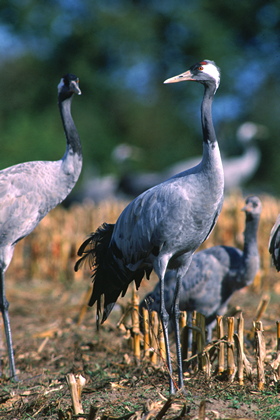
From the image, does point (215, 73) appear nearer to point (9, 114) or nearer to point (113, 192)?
point (113, 192)

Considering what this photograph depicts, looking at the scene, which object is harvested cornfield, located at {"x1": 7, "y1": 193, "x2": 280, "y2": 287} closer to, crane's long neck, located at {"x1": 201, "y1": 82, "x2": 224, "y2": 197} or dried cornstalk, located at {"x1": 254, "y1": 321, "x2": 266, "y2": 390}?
dried cornstalk, located at {"x1": 254, "y1": 321, "x2": 266, "y2": 390}

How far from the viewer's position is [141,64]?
32.9 meters

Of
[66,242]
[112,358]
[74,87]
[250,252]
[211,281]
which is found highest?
[74,87]

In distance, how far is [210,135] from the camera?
390 cm

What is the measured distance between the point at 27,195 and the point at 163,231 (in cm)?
144

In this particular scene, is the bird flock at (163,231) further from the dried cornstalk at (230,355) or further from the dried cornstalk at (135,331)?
the dried cornstalk at (230,355)

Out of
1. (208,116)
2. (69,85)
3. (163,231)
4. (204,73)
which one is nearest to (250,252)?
(163,231)

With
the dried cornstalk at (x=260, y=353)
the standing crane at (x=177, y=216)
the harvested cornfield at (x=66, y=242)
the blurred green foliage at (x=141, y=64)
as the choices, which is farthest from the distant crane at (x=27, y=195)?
the blurred green foliage at (x=141, y=64)

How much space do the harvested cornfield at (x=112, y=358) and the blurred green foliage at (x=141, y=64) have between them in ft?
70.9

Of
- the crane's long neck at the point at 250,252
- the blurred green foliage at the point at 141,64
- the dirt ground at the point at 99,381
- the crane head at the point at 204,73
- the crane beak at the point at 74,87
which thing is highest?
the blurred green foliage at the point at 141,64

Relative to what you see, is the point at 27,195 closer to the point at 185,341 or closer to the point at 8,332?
the point at 8,332

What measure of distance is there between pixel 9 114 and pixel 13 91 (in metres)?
2.12

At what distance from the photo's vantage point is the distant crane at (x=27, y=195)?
15.9 feet

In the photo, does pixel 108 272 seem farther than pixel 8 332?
No
